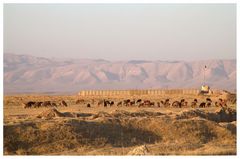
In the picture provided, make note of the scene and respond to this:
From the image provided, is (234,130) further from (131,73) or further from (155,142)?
(131,73)

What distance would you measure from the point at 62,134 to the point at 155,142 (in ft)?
14.7

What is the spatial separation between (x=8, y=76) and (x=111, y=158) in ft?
477

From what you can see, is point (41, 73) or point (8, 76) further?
point (41, 73)

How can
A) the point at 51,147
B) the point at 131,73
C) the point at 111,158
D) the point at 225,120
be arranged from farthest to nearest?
the point at 131,73 < the point at 225,120 < the point at 51,147 < the point at 111,158

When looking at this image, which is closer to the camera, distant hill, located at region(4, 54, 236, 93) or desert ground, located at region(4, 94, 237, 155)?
desert ground, located at region(4, 94, 237, 155)

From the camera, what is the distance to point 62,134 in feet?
94.3

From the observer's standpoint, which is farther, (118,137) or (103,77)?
(103,77)

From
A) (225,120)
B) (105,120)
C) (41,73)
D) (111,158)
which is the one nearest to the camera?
(111,158)

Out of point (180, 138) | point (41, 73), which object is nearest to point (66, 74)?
point (41, 73)

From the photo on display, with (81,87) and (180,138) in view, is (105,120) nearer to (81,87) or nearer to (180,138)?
(180,138)

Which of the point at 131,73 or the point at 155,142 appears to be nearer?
the point at 155,142

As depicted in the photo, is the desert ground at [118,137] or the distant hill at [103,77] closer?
the desert ground at [118,137]

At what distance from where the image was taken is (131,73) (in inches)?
7835

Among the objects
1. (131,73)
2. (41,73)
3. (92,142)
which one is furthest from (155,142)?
(131,73)
